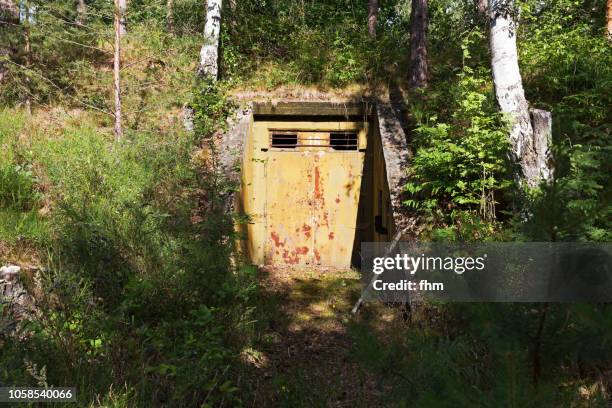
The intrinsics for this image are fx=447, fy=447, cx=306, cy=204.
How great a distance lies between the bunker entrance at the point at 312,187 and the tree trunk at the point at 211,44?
130 centimetres

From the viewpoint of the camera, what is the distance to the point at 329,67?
31.3 ft

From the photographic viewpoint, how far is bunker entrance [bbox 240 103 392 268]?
9.28 m

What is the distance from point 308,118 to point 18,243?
5882 mm

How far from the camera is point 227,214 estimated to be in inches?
210

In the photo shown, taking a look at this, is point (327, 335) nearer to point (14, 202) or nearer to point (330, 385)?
point (330, 385)

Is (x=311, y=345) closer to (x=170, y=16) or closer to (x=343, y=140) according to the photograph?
(x=343, y=140)

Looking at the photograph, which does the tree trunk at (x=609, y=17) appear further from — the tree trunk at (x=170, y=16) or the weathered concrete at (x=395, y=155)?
the tree trunk at (x=170, y=16)

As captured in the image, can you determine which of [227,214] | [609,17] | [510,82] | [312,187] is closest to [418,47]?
[312,187]

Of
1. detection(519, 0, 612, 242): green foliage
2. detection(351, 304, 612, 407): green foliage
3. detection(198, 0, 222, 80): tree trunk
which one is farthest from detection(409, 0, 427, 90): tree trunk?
detection(351, 304, 612, 407): green foliage

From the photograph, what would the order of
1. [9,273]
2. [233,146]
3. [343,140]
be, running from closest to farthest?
[9,273] < [233,146] < [343,140]

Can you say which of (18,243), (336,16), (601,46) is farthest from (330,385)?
(336,16)

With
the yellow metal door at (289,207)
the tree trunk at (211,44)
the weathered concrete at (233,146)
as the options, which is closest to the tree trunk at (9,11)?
the tree trunk at (211,44)

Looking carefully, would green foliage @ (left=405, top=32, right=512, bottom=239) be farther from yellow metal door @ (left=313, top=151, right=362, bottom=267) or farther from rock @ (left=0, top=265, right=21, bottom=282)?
rock @ (left=0, top=265, right=21, bottom=282)

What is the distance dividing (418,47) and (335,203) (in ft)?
11.9
